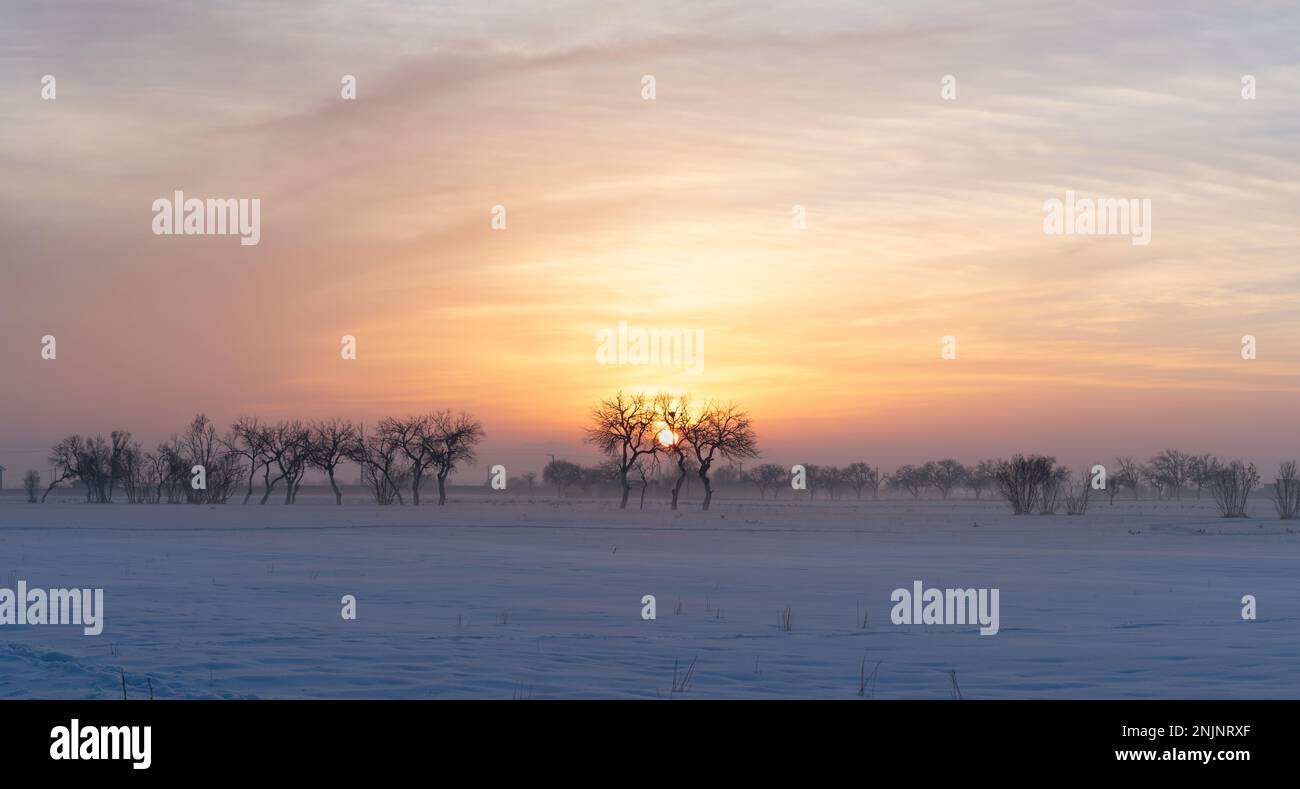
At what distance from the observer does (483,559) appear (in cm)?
2544

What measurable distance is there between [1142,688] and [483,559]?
58.4 ft

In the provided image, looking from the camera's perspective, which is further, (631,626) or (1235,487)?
(1235,487)

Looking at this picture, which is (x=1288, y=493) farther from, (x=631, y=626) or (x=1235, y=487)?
(x=631, y=626)

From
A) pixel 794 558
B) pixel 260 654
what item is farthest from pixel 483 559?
pixel 260 654

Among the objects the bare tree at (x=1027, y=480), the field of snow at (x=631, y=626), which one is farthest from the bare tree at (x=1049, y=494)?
the field of snow at (x=631, y=626)

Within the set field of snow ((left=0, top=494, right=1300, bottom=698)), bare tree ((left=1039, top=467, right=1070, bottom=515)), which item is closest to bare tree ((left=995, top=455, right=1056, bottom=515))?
bare tree ((left=1039, top=467, right=1070, bottom=515))

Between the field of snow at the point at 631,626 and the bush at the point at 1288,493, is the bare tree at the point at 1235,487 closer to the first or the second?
the bush at the point at 1288,493

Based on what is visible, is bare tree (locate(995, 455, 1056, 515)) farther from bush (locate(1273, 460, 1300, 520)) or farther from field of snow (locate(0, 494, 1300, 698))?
field of snow (locate(0, 494, 1300, 698))

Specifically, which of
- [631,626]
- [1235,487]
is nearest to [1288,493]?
[1235,487]

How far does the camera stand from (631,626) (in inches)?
533

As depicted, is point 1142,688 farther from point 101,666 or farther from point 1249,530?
point 1249,530

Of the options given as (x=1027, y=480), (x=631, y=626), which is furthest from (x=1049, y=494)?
(x=631, y=626)

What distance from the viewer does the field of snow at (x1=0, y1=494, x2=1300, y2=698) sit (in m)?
9.69
